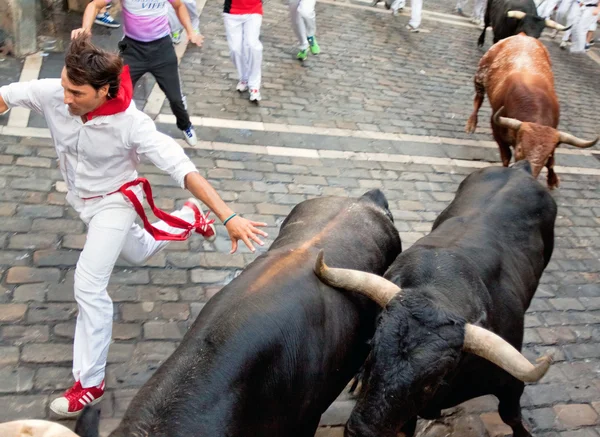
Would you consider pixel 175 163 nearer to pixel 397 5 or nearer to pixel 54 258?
pixel 54 258

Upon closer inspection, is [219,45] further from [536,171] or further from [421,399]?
[421,399]

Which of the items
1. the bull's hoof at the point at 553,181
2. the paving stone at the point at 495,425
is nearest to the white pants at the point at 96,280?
the paving stone at the point at 495,425

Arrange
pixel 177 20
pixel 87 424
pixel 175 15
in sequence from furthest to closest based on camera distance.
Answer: pixel 177 20 → pixel 175 15 → pixel 87 424

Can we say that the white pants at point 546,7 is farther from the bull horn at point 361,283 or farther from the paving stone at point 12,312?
the paving stone at point 12,312

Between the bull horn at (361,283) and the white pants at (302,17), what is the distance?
8480 mm

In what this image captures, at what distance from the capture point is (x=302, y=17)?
35.4 ft

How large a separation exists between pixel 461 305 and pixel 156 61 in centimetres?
504

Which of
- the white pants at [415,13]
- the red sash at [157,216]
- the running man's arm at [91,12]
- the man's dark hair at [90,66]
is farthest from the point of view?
the white pants at [415,13]

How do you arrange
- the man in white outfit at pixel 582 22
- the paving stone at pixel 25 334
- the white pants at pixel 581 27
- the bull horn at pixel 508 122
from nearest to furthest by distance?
the paving stone at pixel 25 334
the bull horn at pixel 508 122
the man in white outfit at pixel 582 22
the white pants at pixel 581 27

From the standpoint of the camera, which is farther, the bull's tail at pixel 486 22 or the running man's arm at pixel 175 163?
the bull's tail at pixel 486 22

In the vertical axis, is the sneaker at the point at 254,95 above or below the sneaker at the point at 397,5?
below

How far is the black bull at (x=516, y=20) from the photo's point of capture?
1175 cm

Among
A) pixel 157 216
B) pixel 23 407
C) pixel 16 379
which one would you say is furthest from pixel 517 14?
pixel 23 407

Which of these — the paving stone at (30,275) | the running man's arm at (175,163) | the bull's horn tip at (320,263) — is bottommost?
the paving stone at (30,275)
